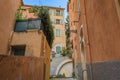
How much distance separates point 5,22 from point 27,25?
77.9 inches

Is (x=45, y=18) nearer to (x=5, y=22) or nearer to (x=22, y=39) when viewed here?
(x=22, y=39)

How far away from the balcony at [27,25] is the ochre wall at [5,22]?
49 centimetres

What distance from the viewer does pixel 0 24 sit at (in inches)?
360

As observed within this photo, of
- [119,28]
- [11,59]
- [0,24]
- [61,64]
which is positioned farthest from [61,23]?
[119,28]

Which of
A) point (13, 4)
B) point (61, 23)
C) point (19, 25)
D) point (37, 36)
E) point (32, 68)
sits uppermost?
point (61, 23)

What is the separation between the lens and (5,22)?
1005cm

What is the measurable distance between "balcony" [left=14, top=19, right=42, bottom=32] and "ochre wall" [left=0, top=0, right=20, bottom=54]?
1.61 ft

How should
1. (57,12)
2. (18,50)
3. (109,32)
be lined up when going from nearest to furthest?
(109,32), (18,50), (57,12)

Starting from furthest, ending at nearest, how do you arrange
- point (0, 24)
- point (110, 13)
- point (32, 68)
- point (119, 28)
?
point (0, 24) < point (32, 68) < point (110, 13) < point (119, 28)

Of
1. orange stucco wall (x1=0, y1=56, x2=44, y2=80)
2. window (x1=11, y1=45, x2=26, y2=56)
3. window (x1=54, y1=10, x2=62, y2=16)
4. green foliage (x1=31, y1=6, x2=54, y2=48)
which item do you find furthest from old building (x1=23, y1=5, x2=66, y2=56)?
orange stucco wall (x1=0, y1=56, x2=44, y2=80)

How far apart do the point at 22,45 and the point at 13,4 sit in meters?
3.53

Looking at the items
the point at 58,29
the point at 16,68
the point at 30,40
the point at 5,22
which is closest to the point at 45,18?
the point at 30,40

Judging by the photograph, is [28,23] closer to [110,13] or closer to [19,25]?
[19,25]

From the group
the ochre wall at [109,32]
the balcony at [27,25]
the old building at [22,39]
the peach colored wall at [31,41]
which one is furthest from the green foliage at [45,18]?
the ochre wall at [109,32]
